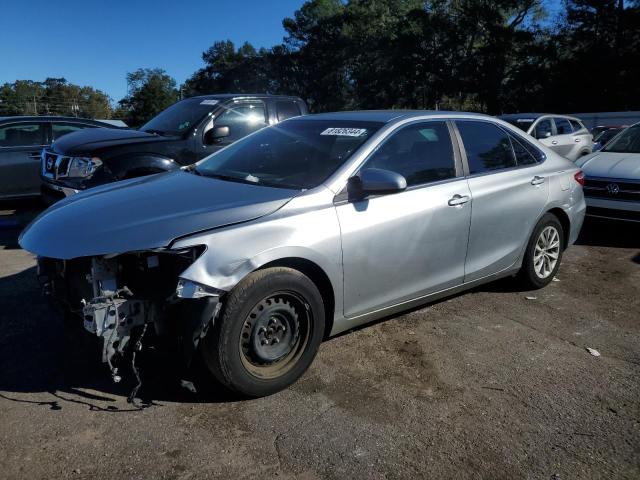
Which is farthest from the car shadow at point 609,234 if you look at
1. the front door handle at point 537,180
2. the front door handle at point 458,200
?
the front door handle at point 458,200

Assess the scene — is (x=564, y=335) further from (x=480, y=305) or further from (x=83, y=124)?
(x=83, y=124)

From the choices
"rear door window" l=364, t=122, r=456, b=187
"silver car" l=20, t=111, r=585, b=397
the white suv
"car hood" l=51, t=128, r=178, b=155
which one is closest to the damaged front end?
"silver car" l=20, t=111, r=585, b=397

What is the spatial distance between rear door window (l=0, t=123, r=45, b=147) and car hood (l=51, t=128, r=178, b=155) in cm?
226

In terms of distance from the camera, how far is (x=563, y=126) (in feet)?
46.2

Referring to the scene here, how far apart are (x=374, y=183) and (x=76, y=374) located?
7.52ft

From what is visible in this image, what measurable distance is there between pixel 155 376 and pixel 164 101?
2309 inches

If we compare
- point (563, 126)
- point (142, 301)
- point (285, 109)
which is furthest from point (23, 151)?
point (563, 126)

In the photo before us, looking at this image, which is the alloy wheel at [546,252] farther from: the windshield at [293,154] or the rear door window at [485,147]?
the windshield at [293,154]

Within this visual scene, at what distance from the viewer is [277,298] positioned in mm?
3326

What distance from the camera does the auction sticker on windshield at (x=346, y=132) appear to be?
4078 millimetres

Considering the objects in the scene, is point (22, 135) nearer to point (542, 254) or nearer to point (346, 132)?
point (346, 132)

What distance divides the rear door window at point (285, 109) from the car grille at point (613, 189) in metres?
4.32

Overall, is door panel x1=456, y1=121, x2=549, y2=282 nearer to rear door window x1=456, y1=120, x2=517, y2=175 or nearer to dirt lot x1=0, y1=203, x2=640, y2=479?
rear door window x1=456, y1=120, x2=517, y2=175

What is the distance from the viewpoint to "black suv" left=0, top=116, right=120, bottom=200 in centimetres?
866
